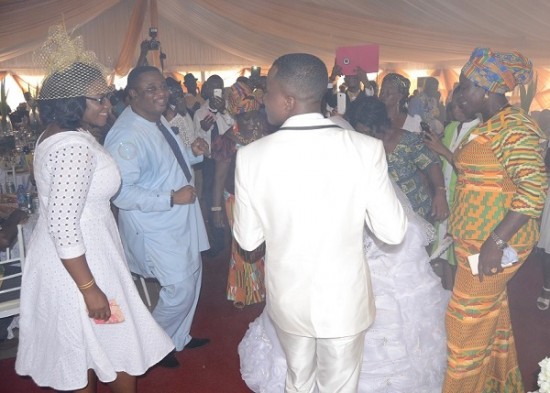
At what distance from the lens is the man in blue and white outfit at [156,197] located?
2635 millimetres

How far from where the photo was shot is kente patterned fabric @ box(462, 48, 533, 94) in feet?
7.02

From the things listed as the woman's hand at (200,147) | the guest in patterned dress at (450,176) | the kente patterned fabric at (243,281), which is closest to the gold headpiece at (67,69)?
the woman's hand at (200,147)

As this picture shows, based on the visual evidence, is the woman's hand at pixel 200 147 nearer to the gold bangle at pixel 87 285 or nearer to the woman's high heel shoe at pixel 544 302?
the gold bangle at pixel 87 285

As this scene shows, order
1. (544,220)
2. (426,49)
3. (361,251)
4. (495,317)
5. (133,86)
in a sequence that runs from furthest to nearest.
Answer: (426,49) → (544,220) → (133,86) → (495,317) → (361,251)

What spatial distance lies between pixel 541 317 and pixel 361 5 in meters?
5.45

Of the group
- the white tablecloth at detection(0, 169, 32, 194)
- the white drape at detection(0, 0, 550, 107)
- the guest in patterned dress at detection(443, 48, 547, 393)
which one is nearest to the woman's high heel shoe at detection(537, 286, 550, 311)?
the guest in patterned dress at detection(443, 48, 547, 393)

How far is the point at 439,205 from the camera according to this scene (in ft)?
11.1

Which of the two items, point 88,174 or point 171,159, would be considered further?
point 171,159

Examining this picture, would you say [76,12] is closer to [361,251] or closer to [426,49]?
[426,49]

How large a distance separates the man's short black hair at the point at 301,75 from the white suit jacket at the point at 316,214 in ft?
0.25

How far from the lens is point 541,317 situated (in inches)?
144

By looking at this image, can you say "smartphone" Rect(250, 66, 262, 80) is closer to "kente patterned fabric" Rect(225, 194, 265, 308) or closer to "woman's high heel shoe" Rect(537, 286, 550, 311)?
"kente patterned fabric" Rect(225, 194, 265, 308)

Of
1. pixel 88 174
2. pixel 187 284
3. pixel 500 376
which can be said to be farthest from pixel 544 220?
pixel 88 174

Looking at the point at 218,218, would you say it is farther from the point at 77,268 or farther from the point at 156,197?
the point at 77,268
